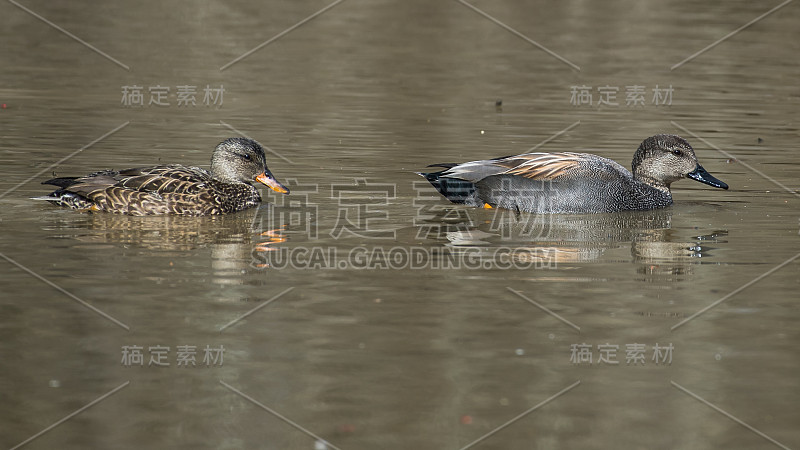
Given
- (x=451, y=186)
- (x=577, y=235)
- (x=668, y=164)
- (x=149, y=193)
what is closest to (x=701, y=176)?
(x=668, y=164)

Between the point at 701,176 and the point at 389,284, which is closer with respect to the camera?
the point at 389,284

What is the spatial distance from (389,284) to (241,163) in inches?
134

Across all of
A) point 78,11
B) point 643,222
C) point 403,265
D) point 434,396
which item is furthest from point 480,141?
point 78,11

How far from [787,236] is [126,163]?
23.8 feet

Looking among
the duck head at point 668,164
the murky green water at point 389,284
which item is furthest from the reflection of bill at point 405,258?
the duck head at point 668,164

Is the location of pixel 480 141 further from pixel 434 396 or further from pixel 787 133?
pixel 434 396

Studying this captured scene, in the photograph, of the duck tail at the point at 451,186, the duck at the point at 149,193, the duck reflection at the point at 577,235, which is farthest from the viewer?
the duck tail at the point at 451,186

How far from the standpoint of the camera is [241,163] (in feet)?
35.7

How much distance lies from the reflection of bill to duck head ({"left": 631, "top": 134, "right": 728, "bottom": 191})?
2721 millimetres

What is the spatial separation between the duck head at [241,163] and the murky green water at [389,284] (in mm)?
359

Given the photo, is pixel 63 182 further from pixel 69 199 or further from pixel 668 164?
pixel 668 164

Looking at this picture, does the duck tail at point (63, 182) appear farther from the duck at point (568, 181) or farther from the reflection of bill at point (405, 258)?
the duck at point (568, 181)

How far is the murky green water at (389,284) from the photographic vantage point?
5598 mm

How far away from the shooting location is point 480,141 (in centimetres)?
1477
